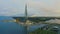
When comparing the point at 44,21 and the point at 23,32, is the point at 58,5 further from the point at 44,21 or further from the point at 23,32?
the point at 23,32

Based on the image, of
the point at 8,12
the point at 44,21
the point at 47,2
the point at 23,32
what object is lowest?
the point at 23,32

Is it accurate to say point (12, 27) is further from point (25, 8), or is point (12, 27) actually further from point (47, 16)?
point (47, 16)

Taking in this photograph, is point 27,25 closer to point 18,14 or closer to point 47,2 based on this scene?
point 18,14

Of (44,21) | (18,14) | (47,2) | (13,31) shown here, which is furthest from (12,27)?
(47,2)

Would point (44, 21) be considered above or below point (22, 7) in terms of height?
below

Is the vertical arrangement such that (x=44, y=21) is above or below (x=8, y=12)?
below

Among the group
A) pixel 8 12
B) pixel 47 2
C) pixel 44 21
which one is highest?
pixel 47 2

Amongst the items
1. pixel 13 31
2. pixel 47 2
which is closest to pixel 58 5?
pixel 47 2
